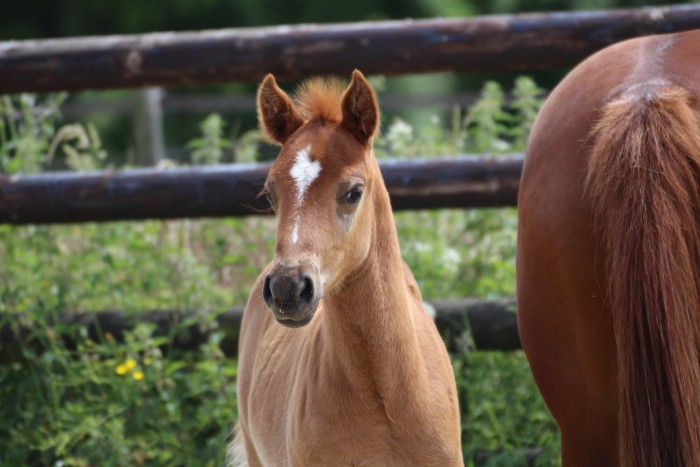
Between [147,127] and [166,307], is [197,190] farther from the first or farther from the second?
[147,127]

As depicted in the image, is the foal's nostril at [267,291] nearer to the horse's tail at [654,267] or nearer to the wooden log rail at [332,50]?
the horse's tail at [654,267]

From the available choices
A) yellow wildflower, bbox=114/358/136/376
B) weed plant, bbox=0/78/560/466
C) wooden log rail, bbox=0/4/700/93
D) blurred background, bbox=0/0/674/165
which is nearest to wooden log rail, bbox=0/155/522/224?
weed plant, bbox=0/78/560/466

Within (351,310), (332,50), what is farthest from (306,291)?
(332,50)

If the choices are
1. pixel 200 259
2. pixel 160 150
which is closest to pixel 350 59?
pixel 200 259

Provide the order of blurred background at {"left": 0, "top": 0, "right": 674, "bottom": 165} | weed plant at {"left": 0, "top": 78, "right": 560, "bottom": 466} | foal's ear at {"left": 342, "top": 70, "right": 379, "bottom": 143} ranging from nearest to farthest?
1. foal's ear at {"left": 342, "top": 70, "right": 379, "bottom": 143}
2. weed plant at {"left": 0, "top": 78, "right": 560, "bottom": 466}
3. blurred background at {"left": 0, "top": 0, "right": 674, "bottom": 165}

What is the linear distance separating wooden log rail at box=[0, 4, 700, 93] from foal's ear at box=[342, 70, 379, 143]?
5.82ft

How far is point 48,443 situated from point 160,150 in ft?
19.4

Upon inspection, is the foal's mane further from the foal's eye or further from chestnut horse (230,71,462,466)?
the foal's eye

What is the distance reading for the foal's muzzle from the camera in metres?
2.64

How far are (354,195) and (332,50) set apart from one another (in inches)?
77.7

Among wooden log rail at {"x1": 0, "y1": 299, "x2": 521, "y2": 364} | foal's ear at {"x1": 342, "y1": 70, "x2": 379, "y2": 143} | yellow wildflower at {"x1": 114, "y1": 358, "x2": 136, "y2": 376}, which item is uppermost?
foal's ear at {"x1": 342, "y1": 70, "x2": 379, "y2": 143}

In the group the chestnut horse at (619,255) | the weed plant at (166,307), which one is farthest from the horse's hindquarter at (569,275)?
the weed plant at (166,307)

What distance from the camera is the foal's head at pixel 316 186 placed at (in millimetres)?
2676

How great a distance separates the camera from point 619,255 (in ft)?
8.07
